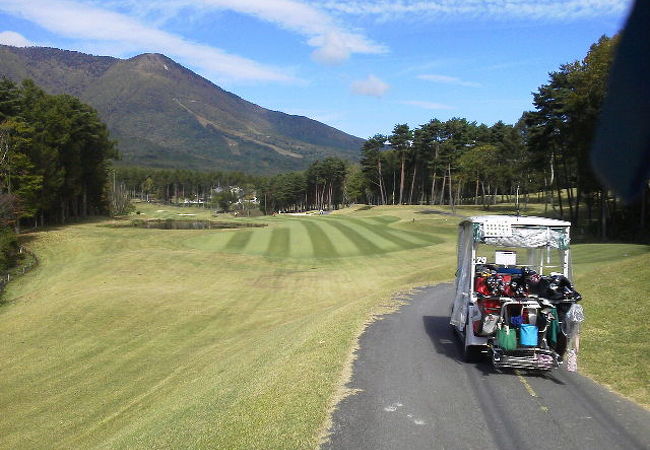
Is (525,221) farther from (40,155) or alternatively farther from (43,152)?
(43,152)

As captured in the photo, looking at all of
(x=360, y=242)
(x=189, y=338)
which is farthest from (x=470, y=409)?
(x=360, y=242)

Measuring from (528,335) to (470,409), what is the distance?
8.41 feet

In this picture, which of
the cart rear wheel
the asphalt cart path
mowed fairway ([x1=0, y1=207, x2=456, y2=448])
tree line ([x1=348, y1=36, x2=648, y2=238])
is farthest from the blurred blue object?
mowed fairway ([x1=0, y1=207, x2=456, y2=448])

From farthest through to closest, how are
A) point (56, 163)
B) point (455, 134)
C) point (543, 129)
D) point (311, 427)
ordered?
point (455, 134) → point (56, 163) → point (543, 129) → point (311, 427)

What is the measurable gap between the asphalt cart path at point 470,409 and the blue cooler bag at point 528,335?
79 cm

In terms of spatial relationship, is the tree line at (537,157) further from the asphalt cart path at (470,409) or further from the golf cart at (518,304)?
the asphalt cart path at (470,409)

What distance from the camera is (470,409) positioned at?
9117 mm

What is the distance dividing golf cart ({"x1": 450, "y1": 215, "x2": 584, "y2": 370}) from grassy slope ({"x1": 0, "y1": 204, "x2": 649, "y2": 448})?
153cm

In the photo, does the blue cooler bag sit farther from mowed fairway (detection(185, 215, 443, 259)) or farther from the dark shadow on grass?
the dark shadow on grass

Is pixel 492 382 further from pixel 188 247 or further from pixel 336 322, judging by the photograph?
pixel 188 247

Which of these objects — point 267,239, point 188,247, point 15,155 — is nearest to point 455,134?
point 267,239

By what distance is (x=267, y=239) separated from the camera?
52219 millimetres

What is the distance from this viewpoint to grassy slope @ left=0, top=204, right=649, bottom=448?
1016cm

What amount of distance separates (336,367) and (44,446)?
7.78m
